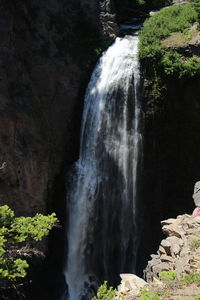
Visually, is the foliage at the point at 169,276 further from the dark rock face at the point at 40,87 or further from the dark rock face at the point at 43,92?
the dark rock face at the point at 40,87

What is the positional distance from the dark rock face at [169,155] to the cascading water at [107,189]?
709 millimetres

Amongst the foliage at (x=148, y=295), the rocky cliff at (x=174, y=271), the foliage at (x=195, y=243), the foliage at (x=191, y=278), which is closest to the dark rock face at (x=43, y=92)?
the rocky cliff at (x=174, y=271)

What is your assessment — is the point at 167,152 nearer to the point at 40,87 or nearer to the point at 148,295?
the point at 40,87

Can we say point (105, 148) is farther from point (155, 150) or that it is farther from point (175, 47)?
point (175, 47)

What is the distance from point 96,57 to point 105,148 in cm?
578

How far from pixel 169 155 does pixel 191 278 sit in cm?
1151

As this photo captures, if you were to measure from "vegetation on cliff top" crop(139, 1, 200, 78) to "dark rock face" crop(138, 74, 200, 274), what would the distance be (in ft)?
2.30

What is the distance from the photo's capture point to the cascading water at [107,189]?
18.6m

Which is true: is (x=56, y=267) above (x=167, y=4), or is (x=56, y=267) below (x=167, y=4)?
below

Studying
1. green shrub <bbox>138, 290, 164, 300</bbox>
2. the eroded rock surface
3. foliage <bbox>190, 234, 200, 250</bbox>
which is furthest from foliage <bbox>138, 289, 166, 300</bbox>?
foliage <bbox>190, 234, 200, 250</bbox>

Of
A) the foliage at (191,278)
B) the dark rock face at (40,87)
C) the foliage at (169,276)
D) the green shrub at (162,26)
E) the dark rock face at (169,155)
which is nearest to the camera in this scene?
the foliage at (191,278)

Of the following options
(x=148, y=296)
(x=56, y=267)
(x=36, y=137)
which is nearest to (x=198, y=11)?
(x=36, y=137)

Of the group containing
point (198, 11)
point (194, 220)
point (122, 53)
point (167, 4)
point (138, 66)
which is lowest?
point (194, 220)

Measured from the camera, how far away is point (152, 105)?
18859 mm
